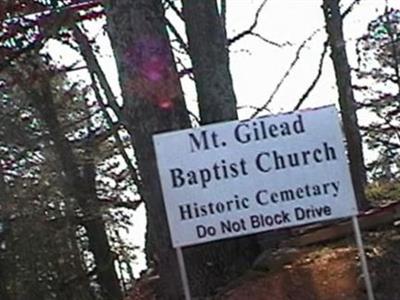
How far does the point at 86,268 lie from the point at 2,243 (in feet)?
8.83

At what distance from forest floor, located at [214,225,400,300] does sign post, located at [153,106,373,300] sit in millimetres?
768

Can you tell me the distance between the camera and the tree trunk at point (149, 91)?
7.68 metres

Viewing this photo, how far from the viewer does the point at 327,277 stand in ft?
23.6

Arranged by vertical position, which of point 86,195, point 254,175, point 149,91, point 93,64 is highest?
point 93,64

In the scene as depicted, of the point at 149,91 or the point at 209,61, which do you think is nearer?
the point at 149,91

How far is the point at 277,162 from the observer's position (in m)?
6.54

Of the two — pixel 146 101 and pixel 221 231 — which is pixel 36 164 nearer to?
pixel 146 101

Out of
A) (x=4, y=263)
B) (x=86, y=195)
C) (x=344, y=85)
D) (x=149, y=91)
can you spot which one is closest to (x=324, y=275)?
(x=149, y=91)

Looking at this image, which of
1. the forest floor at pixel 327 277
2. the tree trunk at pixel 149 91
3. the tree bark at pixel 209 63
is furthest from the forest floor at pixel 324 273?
the tree bark at pixel 209 63

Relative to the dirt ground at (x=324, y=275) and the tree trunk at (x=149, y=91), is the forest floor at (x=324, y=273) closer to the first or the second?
the dirt ground at (x=324, y=275)

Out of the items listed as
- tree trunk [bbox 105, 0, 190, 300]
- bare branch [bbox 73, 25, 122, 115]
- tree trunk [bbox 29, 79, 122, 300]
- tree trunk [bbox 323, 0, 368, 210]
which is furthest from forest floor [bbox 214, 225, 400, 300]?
tree trunk [bbox 29, 79, 122, 300]

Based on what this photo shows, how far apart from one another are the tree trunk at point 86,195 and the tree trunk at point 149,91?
267 inches

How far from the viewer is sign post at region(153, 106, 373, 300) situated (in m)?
6.50

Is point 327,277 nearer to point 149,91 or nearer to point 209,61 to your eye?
point 149,91
